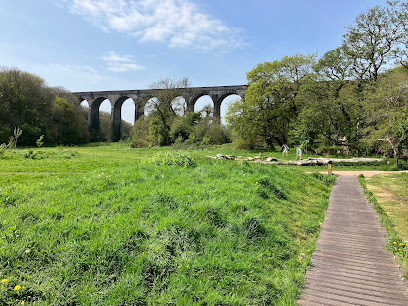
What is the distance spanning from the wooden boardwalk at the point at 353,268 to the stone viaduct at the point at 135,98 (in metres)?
29.8

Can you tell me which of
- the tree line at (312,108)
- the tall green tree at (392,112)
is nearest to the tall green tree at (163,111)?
the tree line at (312,108)

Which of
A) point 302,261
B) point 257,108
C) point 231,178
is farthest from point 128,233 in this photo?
point 257,108

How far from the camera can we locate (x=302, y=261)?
11.6 ft

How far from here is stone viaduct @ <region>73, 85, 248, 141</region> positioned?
118 feet

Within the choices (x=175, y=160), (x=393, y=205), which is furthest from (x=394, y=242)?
(x=175, y=160)

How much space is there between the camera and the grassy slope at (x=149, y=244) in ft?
7.88

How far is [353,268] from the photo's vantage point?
336 cm

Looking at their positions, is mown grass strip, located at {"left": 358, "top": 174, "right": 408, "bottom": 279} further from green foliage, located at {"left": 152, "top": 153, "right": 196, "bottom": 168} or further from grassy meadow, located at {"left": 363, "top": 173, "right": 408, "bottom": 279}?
green foliage, located at {"left": 152, "top": 153, "right": 196, "bottom": 168}

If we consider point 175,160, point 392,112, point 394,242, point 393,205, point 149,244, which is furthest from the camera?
point 392,112

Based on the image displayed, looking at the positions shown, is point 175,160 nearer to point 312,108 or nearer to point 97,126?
point 312,108

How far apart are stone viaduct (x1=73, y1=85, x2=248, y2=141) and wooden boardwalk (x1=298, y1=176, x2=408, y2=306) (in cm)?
2981

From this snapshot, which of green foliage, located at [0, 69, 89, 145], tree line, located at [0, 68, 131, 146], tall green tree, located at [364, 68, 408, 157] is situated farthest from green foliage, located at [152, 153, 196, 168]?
green foliage, located at [0, 69, 89, 145]

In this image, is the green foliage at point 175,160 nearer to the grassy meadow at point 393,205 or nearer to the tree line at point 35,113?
the grassy meadow at point 393,205

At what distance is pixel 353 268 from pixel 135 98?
145 ft
